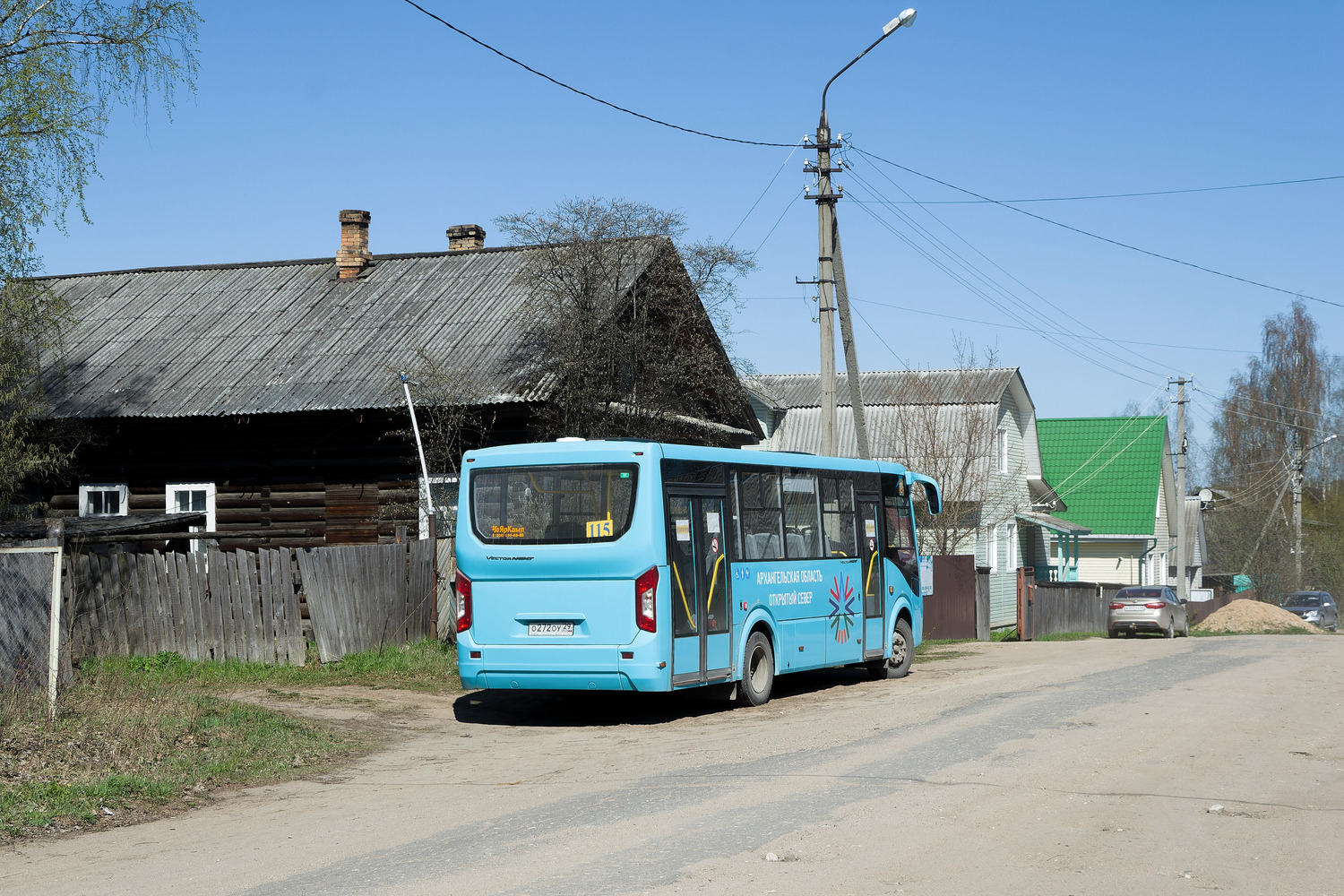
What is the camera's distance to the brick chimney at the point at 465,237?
29062 mm

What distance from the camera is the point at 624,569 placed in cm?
1314

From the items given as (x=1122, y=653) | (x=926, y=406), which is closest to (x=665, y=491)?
(x=1122, y=653)

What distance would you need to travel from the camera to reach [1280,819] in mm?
8266

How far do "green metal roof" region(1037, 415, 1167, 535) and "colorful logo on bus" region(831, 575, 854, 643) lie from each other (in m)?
34.2

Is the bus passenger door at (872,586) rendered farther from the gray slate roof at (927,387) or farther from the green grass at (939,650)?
the gray slate roof at (927,387)

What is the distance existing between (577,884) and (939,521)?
27783mm

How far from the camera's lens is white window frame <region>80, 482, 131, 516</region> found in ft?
80.4

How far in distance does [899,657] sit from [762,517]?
15.5 ft

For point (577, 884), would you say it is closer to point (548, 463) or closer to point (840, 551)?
point (548, 463)

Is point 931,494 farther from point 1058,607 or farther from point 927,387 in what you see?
point 927,387

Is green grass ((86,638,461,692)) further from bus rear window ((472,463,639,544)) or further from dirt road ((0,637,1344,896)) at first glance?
bus rear window ((472,463,639,544))

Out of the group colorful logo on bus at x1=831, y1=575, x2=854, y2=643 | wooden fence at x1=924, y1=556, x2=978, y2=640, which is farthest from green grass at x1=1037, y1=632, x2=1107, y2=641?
colorful logo on bus at x1=831, y1=575, x2=854, y2=643

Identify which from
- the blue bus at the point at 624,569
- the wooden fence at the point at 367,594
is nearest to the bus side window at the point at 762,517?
the blue bus at the point at 624,569

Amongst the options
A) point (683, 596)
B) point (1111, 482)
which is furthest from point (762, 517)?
point (1111, 482)
